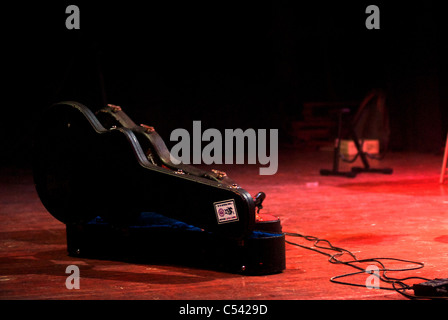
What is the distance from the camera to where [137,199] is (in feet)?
13.2

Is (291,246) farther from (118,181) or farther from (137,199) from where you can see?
(118,181)

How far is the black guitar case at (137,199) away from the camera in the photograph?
12.2ft

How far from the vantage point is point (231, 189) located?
368 cm

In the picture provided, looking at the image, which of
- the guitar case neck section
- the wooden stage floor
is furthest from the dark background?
the guitar case neck section

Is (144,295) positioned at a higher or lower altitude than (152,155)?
lower

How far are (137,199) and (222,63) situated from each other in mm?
10180

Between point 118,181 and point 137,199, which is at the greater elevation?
point 118,181

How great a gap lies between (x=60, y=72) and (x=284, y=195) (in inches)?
281

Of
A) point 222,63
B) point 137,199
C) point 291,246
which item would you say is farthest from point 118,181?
point 222,63

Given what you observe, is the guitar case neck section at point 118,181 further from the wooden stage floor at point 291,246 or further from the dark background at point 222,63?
the dark background at point 222,63

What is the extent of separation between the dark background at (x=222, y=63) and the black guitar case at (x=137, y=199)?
6.89 metres

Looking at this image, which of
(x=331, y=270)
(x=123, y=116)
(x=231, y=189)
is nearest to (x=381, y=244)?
(x=331, y=270)

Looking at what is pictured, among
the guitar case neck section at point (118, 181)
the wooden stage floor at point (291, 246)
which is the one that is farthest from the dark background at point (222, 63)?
the guitar case neck section at point (118, 181)

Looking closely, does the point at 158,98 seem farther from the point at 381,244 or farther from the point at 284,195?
the point at 381,244
